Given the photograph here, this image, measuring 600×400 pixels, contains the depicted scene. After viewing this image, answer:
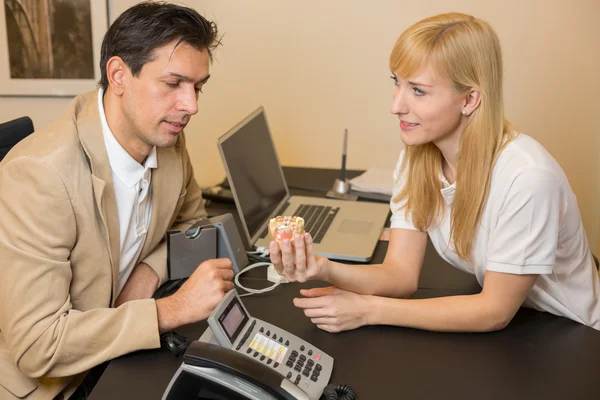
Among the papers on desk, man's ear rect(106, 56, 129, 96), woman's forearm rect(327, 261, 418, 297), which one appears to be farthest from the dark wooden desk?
the papers on desk

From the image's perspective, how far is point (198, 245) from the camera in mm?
1724

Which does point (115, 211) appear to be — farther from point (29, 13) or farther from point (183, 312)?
point (29, 13)

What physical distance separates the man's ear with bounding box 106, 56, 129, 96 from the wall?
1567mm

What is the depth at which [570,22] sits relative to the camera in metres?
2.92

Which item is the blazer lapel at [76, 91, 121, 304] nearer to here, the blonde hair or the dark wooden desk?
the dark wooden desk

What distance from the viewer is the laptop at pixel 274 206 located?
192cm

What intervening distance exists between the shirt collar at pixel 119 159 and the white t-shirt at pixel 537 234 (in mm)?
781

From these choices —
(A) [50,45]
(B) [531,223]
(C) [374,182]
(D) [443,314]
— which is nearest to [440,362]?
(D) [443,314]

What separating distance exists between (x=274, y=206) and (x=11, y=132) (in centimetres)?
88

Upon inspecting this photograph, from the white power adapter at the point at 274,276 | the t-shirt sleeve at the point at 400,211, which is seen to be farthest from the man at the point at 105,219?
the t-shirt sleeve at the point at 400,211

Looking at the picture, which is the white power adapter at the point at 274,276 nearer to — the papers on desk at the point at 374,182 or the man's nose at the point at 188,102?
the man's nose at the point at 188,102

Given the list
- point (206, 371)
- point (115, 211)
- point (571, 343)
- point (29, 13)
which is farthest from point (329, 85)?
point (206, 371)

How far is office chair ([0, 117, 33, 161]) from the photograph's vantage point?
187 centimetres

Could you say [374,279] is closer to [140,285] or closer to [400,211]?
[400,211]
